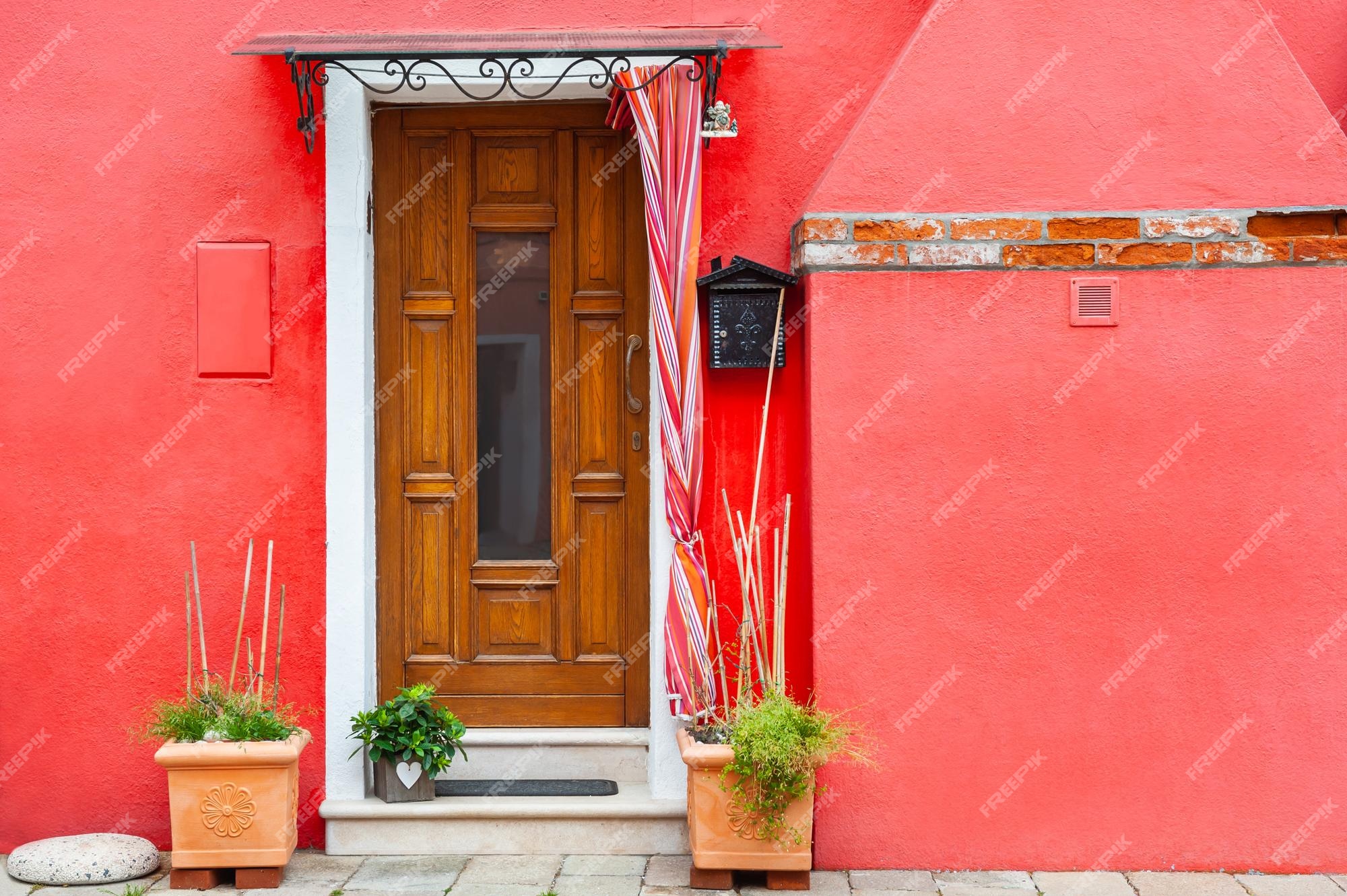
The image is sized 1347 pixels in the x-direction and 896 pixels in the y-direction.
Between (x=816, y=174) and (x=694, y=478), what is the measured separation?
1207mm

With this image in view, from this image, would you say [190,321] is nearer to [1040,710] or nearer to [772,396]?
[772,396]

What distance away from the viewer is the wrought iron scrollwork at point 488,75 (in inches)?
160

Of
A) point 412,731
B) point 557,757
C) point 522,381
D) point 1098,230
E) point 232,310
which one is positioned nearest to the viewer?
point 1098,230

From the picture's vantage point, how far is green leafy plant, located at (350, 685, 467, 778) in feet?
13.7

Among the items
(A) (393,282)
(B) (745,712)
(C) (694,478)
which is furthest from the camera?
(A) (393,282)

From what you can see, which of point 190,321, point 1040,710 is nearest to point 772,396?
point 1040,710

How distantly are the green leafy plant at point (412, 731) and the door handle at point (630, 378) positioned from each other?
4.18 feet

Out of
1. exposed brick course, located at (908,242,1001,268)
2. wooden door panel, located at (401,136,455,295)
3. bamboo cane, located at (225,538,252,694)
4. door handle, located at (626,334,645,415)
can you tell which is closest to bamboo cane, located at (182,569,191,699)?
bamboo cane, located at (225,538,252,694)

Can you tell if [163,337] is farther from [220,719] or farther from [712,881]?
[712,881]

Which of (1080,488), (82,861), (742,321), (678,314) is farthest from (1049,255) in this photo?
(82,861)

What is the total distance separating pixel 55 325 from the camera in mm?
4328

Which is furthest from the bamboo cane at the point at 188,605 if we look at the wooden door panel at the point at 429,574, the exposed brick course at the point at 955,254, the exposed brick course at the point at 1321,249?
the exposed brick course at the point at 1321,249

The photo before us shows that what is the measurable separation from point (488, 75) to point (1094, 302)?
2.24m

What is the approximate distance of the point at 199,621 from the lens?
4203 mm
